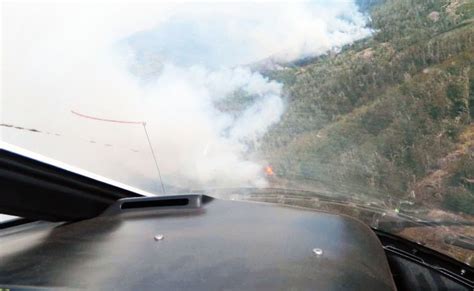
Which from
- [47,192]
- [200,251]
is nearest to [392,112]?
[47,192]

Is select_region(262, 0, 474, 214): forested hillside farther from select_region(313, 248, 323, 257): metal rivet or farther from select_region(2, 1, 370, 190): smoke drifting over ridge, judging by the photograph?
select_region(313, 248, 323, 257): metal rivet

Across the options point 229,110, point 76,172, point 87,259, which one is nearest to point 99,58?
point 229,110

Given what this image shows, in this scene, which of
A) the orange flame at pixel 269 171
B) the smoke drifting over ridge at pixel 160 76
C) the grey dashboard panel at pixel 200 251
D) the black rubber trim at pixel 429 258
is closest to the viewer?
the grey dashboard panel at pixel 200 251

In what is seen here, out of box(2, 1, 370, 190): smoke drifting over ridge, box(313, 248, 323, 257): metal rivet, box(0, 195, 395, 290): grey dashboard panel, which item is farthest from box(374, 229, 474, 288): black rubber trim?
box(2, 1, 370, 190): smoke drifting over ridge

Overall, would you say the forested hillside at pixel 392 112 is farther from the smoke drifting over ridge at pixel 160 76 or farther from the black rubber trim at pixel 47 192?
the black rubber trim at pixel 47 192

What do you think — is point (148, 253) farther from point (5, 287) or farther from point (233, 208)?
point (233, 208)

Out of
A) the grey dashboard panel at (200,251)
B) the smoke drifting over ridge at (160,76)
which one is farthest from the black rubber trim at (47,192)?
the smoke drifting over ridge at (160,76)
